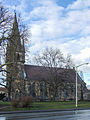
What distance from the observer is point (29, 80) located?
76188mm

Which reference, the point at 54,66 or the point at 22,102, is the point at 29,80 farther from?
the point at 22,102

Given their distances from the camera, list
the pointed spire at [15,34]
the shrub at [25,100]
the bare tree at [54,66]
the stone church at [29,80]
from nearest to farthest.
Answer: the shrub at [25,100]
the pointed spire at [15,34]
the stone church at [29,80]
the bare tree at [54,66]

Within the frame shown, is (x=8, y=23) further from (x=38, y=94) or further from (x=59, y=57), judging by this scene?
(x=38, y=94)

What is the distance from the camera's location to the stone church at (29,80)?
31000mm

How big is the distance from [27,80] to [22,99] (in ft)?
154

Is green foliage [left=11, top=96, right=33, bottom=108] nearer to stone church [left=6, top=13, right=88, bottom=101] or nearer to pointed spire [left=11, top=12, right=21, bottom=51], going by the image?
stone church [left=6, top=13, right=88, bottom=101]

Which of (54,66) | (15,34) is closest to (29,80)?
(54,66)

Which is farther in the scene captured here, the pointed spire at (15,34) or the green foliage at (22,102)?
the pointed spire at (15,34)

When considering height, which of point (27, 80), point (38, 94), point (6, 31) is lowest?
point (38, 94)

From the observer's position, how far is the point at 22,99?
28984mm

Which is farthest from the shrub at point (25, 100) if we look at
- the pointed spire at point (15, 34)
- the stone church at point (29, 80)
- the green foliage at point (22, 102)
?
the pointed spire at point (15, 34)

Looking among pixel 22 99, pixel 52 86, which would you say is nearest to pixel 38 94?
pixel 52 86

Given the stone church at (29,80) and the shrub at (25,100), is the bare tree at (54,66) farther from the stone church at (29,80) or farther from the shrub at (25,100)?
the shrub at (25,100)

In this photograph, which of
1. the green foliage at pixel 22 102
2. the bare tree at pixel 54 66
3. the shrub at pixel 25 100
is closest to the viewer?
the green foliage at pixel 22 102
